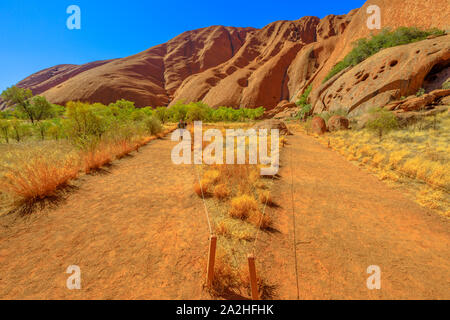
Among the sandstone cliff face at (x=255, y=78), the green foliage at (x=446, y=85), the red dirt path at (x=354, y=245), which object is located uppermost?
the sandstone cliff face at (x=255, y=78)

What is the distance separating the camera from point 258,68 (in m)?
55.8

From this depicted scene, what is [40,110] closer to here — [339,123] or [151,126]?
[151,126]

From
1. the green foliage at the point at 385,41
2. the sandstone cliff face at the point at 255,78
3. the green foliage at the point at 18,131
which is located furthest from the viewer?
the sandstone cliff face at the point at 255,78

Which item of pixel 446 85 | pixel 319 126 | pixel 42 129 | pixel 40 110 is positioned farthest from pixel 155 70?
pixel 446 85

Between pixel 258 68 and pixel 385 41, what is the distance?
1465 inches

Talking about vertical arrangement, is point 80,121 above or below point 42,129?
below

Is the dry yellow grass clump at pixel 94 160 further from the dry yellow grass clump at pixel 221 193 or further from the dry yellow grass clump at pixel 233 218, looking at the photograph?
the dry yellow grass clump at pixel 221 193

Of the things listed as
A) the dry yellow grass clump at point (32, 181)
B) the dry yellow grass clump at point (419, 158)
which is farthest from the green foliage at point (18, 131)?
the dry yellow grass clump at point (419, 158)

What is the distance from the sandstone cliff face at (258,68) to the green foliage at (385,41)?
307cm

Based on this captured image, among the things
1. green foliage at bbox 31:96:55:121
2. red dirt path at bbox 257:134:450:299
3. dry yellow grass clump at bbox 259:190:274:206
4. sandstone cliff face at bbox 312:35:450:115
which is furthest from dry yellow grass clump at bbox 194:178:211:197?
green foliage at bbox 31:96:55:121

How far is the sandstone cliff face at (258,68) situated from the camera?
20033 mm

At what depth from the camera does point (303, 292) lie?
74.6 inches

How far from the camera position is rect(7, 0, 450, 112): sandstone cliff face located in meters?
20.0

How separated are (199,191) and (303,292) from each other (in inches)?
103
